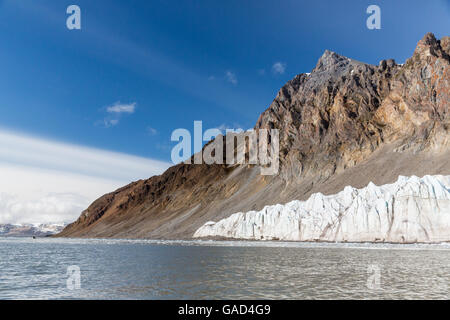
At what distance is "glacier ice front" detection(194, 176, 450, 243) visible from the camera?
57.6 m

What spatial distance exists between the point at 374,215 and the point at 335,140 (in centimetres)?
6410

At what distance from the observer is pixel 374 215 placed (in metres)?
63.5

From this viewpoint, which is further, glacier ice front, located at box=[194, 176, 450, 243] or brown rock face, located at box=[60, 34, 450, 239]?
brown rock face, located at box=[60, 34, 450, 239]

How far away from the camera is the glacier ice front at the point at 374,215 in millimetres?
57625

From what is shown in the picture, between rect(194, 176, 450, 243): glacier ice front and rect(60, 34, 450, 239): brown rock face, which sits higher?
rect(60, 34, 450, 239): brown rock face

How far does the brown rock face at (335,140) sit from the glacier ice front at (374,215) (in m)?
24.9

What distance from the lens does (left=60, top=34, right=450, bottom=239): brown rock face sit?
324 feet

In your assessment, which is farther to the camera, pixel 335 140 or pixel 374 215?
pixel 335 140

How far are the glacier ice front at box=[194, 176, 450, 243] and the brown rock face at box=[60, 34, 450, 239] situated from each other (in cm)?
2493

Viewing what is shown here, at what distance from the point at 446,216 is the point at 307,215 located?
25.6 metres

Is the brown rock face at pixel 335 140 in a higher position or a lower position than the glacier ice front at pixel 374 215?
higher
